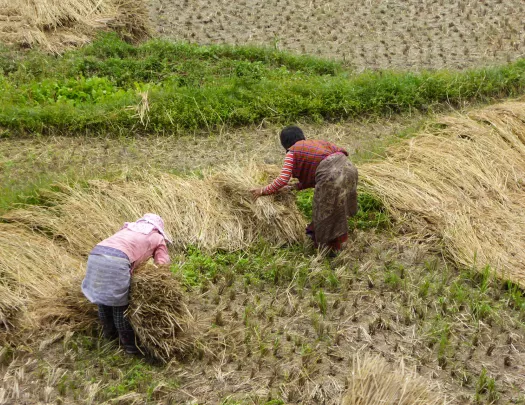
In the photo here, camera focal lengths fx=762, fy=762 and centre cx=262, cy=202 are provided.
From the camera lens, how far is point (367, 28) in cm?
1033

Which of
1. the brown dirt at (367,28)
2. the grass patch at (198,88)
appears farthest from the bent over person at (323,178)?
the brown dirt at (367,28)

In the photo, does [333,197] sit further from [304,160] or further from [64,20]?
[64,20]

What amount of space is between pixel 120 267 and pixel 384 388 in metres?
1.68

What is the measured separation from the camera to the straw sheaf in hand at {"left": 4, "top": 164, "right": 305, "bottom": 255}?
5.91 meters

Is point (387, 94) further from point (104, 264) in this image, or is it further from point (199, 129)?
point (104, 264)

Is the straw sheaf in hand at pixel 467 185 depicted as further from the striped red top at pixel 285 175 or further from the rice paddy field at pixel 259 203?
the striped red top at pixel 285 175

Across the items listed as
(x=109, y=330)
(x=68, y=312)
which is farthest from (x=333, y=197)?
(x=68, y=312)

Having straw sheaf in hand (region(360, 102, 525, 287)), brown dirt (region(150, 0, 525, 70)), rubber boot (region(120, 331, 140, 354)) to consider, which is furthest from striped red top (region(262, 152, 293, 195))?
brown dirt (region(150, 0, 525, 70))

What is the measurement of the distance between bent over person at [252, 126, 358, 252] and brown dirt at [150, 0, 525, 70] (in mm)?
3832

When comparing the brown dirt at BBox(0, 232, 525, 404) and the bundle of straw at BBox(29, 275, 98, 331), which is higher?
the bundle of straw at BBox(29, 275, 98, 331)

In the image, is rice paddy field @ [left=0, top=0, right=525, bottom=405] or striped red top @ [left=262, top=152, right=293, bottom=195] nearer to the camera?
rice paddy field @ [left=0, top=0, right=525, bottom=405]

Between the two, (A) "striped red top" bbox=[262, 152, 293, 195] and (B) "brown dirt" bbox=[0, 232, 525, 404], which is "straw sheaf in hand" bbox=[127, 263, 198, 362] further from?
(A) "striped red top" bbox=[262, 152, 293, 195]

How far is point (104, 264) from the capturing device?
454cm

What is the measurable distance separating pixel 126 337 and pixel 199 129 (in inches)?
141
